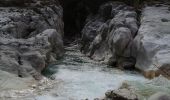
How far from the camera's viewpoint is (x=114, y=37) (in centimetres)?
2794

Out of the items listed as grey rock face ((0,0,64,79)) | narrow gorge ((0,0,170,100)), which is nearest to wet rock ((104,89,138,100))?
narrow gorge ((0,0,170,100))

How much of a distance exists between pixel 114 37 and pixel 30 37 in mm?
7381

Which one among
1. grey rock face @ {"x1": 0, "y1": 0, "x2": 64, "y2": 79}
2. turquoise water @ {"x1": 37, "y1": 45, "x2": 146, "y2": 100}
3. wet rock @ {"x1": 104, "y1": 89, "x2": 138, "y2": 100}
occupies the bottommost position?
turquoise water @ {"x1": 37, "y1": 45, "x2": 146, "y2": 100}

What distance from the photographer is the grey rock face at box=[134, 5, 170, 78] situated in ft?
73.9

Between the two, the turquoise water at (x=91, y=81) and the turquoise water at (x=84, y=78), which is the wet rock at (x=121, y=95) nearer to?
the turquoise water at (x=91, y=81)

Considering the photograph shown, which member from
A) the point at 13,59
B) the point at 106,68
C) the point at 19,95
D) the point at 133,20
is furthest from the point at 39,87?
the point at 133,20

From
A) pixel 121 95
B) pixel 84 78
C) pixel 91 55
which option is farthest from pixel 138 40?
pixel 121 95

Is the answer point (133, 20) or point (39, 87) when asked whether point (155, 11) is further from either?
point (39, 87)

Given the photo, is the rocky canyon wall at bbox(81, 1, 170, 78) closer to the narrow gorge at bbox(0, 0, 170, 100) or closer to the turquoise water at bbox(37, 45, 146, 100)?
the narrow gorge at bbox(0, 0, 170, 100)

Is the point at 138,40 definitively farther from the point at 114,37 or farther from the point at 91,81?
the point at 91,81

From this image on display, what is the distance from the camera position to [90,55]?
113 ft

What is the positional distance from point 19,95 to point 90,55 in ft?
61.0

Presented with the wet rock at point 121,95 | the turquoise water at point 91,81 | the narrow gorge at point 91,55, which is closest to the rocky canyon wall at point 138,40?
the narrow gorge at point 91,55

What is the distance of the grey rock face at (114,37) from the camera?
27.1m
